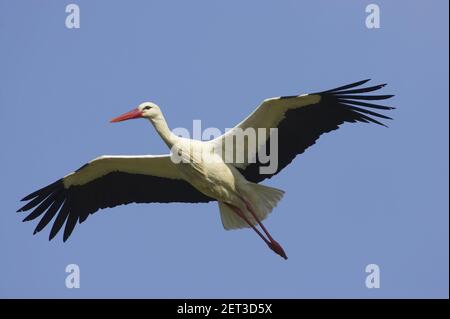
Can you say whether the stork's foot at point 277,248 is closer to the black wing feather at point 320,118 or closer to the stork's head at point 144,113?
the black wing feather at point 320,118

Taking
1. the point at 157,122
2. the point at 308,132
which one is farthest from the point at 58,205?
the point at 308,132

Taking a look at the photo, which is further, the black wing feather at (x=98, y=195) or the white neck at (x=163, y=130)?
the black wing feather at (x=98, y=195)

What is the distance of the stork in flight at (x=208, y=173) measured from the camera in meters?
9.13

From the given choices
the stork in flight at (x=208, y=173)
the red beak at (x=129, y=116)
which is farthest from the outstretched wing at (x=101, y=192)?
the red beak at (x=129, y=116)

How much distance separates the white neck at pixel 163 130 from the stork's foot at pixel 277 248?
132cm

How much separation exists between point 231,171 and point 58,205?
5.86 feet

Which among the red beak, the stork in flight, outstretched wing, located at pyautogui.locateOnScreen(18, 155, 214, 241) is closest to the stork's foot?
the stork in flight

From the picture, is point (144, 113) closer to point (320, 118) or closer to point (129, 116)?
point (129, 116)

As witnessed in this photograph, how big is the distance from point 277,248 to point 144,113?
5.70 ft

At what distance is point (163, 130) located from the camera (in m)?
9.23

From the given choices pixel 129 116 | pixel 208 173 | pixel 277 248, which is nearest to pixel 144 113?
pixel 129 116

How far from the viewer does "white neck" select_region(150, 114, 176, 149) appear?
30.1 ft

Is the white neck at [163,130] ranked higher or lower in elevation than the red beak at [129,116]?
lower
